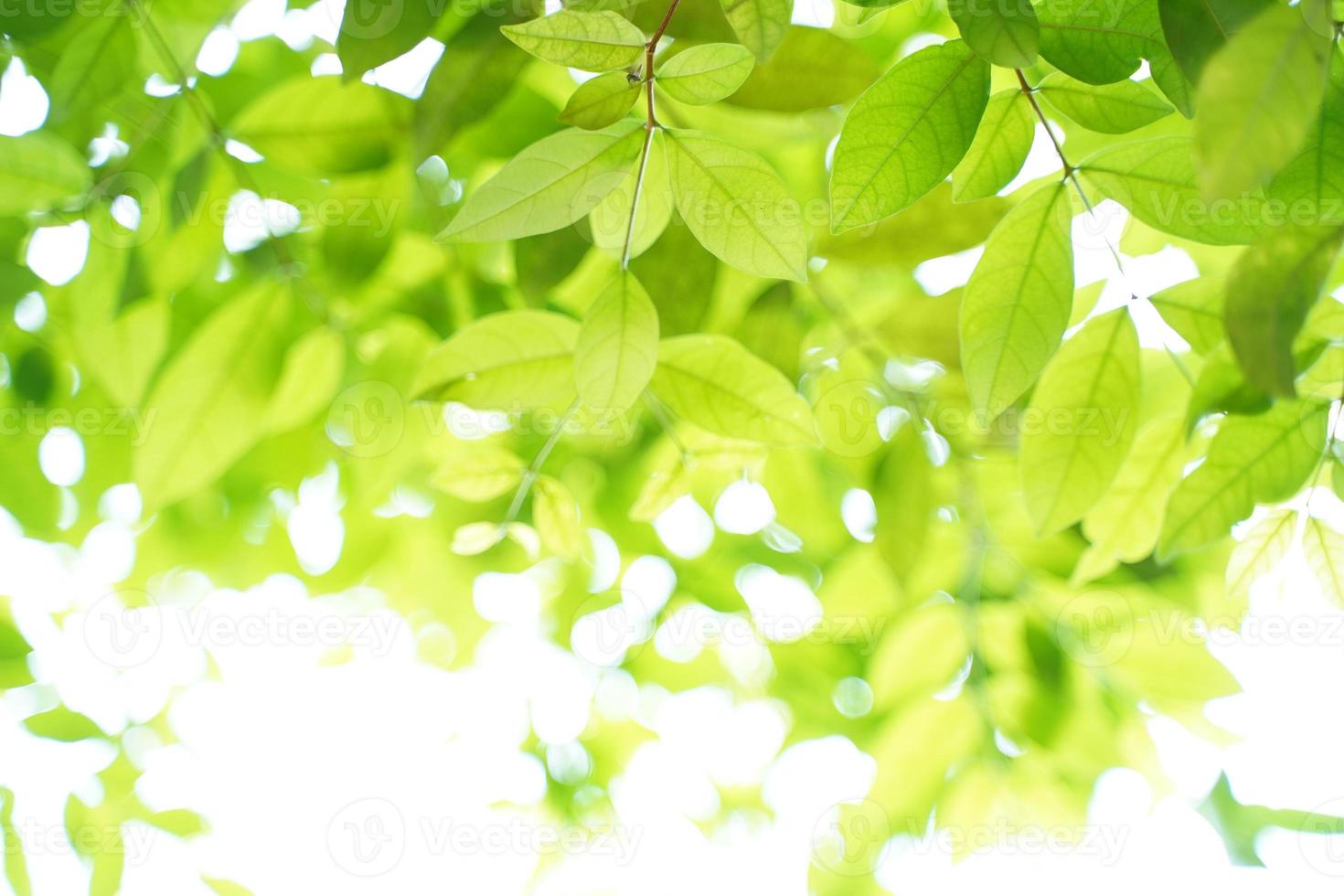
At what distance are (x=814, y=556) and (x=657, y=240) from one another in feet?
2.40

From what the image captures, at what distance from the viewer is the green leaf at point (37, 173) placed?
3.06 feet

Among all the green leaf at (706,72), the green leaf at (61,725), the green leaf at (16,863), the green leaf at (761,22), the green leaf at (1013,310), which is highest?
the green leaf at (761,22)

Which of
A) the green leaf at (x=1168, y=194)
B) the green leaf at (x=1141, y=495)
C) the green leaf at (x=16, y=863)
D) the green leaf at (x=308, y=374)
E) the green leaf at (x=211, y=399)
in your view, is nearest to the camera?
the green leaf at (x=1168, y=194)

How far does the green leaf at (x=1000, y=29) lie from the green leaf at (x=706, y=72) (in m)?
0.14

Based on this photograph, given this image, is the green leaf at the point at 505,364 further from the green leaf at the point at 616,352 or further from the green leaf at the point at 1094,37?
the green leaf at the point at 1094,37

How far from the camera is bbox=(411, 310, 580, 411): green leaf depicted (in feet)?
2.75

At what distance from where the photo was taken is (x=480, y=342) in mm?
845

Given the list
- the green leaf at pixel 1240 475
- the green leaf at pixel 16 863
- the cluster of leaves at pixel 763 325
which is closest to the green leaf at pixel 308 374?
the cluster of leaves at pixel 763 325

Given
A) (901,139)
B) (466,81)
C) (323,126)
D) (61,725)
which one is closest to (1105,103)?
(901,139)

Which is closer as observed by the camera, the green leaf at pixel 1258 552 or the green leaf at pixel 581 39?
the green leaf at pixel 581 39

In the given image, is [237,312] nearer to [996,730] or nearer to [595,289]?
[595,289]

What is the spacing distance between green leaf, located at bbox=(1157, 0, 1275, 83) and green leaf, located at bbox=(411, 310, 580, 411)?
0.52m

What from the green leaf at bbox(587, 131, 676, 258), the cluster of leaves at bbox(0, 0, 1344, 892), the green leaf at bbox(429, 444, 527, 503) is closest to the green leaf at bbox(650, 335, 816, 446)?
the cluster of leaves at bbox(0, 0, 1344, 892)

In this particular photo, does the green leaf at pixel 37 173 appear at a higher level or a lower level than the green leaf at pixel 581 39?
lower
